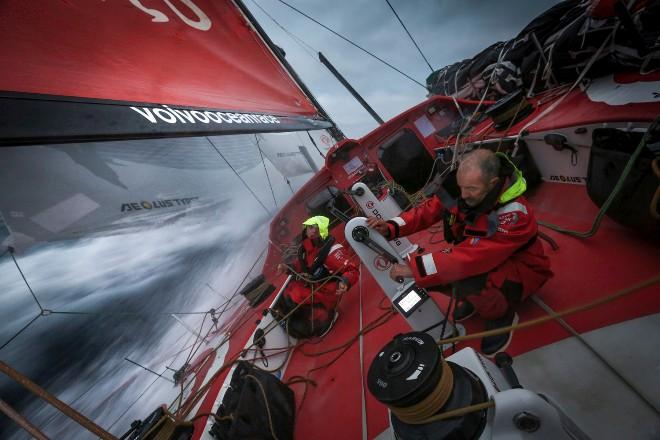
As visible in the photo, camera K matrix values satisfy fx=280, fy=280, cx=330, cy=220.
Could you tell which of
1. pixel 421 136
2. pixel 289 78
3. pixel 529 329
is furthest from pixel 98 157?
pixel 421 136

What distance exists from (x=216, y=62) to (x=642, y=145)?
2.35 metres

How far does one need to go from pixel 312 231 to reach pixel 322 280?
66cm

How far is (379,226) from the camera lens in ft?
6.44

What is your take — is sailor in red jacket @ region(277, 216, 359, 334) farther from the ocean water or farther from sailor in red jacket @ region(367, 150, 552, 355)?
sailor in red jacket @ region(367, 150, 552, 355)

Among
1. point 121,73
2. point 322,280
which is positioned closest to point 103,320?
point 121,73

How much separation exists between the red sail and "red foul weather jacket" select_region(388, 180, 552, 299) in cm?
136

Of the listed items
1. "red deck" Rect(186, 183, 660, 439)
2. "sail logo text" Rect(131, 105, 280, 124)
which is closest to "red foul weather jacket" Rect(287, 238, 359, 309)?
"red deck" Rect(186, 183, 660, 439)

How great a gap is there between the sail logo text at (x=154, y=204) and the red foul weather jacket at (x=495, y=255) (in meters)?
1.91

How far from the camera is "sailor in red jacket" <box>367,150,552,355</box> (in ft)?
4.80

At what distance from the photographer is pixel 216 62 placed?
1723 millimetres

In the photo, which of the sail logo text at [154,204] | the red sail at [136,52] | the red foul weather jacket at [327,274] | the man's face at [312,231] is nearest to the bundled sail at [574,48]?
the red sail at [136,52]

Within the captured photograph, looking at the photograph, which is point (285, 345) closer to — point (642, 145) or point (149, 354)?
point (149, 354)

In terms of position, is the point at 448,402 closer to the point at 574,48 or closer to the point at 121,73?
the point at 121,73

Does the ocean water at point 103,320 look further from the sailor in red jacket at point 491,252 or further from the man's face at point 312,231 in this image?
the sailor in red jacket at point 491,252
